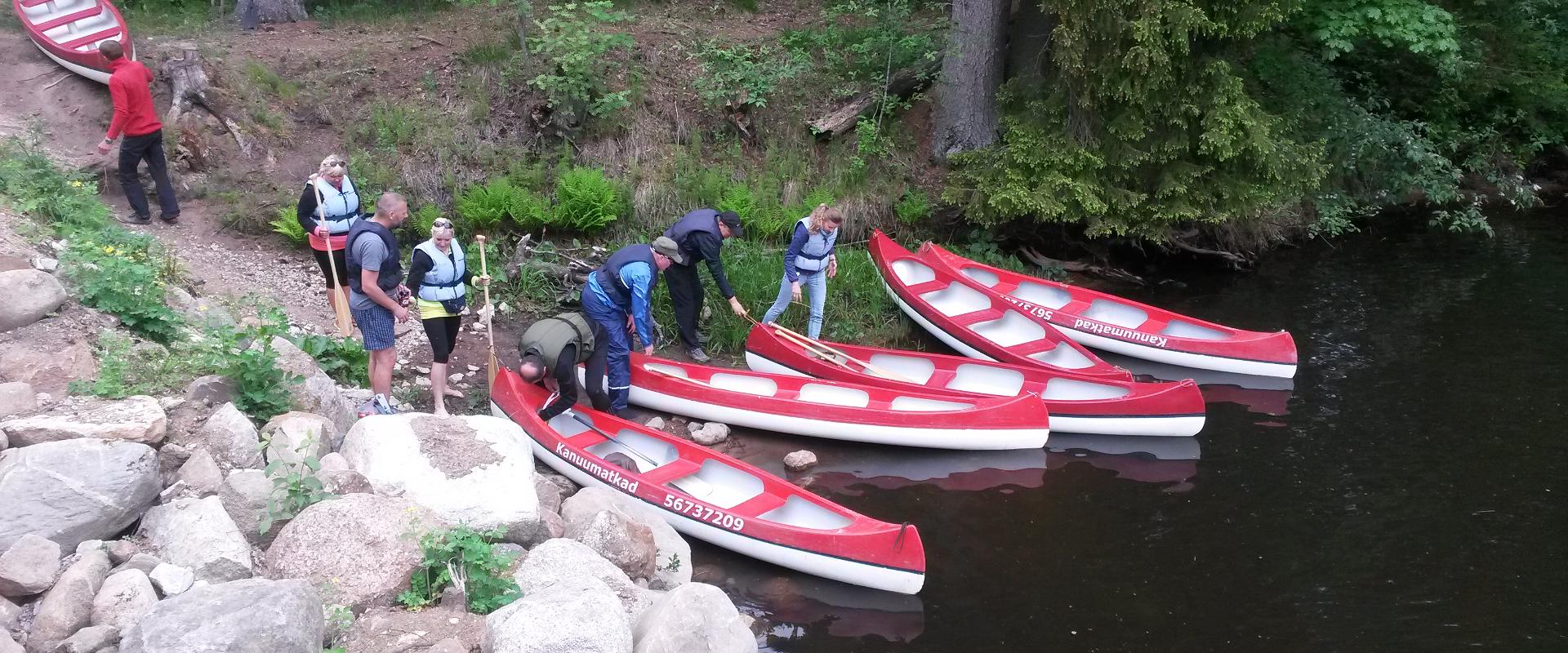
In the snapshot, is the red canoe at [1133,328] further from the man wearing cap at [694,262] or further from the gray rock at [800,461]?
the gray rock at [800,461]

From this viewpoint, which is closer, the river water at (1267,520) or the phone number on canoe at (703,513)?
the river water at (1267,520)

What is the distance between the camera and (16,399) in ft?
19.4

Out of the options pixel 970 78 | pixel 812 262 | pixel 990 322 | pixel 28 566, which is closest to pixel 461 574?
pixel 28 566

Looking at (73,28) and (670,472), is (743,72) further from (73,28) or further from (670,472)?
(73,28)

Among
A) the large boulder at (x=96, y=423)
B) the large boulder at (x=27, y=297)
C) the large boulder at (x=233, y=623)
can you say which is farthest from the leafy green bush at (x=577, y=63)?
the large boulder at (x=233, y=623)

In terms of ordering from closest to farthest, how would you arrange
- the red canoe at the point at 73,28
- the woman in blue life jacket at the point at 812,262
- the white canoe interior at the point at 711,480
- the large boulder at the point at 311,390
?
the large boulder at the point at 311,390 → the white canoe interior at the point at 711,480 → the woman in blue life jacket at the point at 812,262 → the red canoe at the point at 73,28

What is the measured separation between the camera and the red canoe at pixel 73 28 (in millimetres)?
10977

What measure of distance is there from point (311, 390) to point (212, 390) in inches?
27.0

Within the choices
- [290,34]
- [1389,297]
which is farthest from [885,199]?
[290,34]

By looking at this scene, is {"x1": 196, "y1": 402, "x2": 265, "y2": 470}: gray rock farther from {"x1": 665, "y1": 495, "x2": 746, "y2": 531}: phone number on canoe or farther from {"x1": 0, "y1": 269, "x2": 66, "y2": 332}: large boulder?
{"x1": 665, "y1": 495, "x2": 746, "y2": 531}: phone number on canoe

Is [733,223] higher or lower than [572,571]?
higher

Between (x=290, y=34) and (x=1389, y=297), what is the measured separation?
1344 cm

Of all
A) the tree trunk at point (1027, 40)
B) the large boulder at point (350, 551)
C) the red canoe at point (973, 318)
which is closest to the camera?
the large boulder at point (350, 551)

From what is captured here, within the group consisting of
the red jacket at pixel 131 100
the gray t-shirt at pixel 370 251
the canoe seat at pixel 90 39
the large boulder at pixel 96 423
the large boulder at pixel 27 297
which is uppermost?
the canoe seat at pixel 90 39
